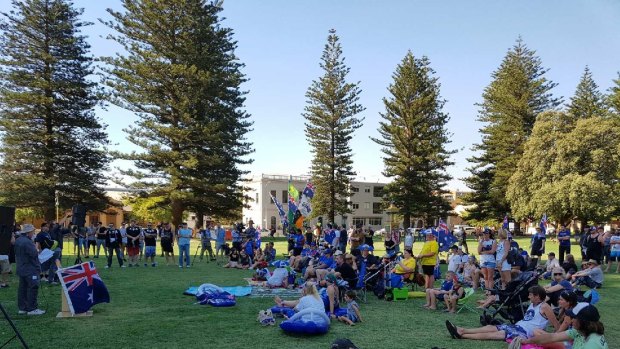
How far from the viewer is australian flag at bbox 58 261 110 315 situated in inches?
311

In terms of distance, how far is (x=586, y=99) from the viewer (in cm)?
4591

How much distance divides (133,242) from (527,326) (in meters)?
12.5

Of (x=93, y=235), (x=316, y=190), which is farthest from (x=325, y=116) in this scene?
(x=93, y=235)

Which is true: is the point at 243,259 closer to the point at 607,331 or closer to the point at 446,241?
the point at 446,241

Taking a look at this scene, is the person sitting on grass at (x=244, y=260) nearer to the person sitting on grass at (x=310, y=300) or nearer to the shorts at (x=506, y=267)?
the shorts at (x=506, y=267)

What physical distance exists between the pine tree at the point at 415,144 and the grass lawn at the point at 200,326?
3438 cm

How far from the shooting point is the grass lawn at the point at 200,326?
6523 millimetres

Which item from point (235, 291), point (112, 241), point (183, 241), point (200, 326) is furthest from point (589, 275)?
point (112, 241)

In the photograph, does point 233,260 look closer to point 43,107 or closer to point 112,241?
point 112,241

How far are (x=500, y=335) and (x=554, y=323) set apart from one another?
76 centimetres

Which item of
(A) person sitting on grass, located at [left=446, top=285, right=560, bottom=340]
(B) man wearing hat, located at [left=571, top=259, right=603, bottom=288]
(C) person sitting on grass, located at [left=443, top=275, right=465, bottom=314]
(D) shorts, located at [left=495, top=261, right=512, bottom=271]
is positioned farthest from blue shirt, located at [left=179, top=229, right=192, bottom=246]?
(B) man wearing hat, located at [left=571, top=259, right=603, bottom=288]

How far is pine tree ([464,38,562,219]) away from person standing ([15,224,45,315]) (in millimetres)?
42151

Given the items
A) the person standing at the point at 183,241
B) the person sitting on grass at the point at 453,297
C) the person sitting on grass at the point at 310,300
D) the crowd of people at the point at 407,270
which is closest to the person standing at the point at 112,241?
the crowd of people at the point at 407,270

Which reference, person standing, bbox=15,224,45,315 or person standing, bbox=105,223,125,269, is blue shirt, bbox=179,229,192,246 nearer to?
person standing, bbox=105,223,125,269
